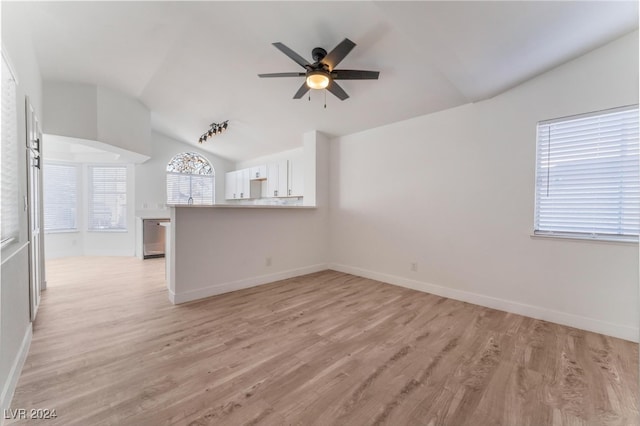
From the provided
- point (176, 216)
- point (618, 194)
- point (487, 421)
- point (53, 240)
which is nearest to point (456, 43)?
point (618, 194)

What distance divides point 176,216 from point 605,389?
157 inches

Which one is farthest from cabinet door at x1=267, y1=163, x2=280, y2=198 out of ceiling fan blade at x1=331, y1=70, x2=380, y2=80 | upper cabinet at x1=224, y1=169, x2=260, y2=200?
ceiling fan blade at x1=331, y1=70, x2=380, y2=80

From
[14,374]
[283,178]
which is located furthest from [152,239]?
[14,374]

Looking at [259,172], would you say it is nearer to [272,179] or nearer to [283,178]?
[272,179]

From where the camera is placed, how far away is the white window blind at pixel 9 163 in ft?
5.56

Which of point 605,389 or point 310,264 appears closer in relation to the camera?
point 605,389

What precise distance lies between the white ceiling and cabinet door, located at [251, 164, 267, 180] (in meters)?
2.05

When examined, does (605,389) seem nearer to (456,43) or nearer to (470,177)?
(470,177)

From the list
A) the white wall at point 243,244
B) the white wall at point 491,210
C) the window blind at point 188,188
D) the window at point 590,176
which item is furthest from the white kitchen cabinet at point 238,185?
the window at point 590,176

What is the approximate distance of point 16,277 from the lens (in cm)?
187

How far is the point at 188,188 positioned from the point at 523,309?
7622 mm

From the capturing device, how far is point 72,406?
149cm

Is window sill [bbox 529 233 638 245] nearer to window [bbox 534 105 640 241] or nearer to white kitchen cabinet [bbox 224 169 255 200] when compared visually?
window [bbox 534 105 640 241]

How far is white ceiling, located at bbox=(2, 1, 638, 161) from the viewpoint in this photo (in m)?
2.07
